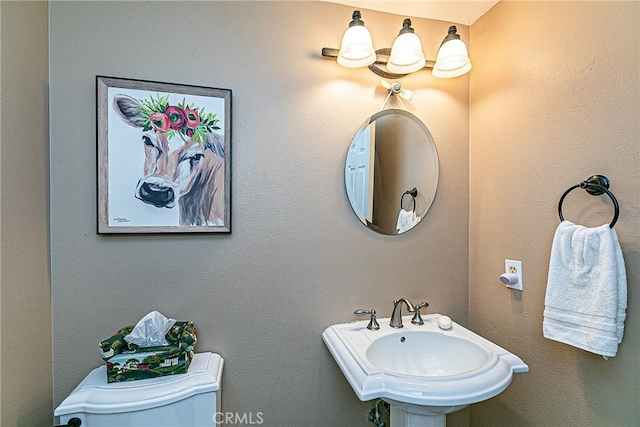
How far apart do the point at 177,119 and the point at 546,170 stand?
1.44 m

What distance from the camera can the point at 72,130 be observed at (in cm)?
118

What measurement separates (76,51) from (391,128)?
4.24 feet

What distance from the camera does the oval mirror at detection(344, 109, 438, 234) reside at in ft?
4.75

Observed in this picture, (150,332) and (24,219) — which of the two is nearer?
(24,219)

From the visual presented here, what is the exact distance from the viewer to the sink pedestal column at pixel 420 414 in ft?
3.22

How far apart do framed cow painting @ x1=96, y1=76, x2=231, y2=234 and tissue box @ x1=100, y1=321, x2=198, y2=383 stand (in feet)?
1.33

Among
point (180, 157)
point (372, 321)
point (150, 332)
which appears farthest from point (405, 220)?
point (150, 332)

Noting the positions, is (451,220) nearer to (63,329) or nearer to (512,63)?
(512,63)

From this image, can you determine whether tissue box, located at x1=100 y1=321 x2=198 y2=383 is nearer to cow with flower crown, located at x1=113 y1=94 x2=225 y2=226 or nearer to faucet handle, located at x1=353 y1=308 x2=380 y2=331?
cow with flower crown, located at x1=113 y1=94 x2=225 y2=226

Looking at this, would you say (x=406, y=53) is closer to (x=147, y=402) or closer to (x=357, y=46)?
(x=357, y=46)

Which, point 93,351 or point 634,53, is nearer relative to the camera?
point 634,53

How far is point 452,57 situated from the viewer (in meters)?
1.36

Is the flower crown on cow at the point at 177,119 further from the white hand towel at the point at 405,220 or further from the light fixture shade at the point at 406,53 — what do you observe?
the white hand towel at the point at 405,220

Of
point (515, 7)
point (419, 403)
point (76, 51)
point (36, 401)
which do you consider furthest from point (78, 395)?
point (515, 7)
